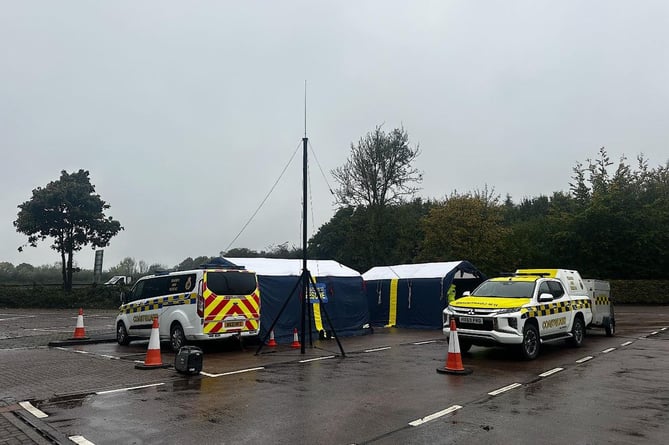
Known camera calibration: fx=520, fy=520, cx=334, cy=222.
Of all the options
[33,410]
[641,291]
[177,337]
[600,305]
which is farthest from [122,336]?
[641,291]

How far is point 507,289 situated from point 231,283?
669cm

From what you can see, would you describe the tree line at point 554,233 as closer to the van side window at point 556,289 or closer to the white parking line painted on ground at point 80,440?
the van side window at point 556,289

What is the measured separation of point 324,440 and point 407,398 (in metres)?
2.31

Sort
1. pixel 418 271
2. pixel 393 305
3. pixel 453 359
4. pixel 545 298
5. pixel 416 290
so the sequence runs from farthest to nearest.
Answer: pixel 393 305 → pixel 418 271 → pixel 416 290 → pixel 545 298 → pixel 453 359

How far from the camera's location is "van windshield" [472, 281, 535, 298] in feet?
39.8

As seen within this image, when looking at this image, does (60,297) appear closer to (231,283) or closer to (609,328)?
(231,283)

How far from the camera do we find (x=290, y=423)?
6.01 metres

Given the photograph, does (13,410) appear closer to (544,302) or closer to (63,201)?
(544,302)

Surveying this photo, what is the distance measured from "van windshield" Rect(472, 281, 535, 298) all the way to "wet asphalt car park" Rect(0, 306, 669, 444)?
54.7 inches

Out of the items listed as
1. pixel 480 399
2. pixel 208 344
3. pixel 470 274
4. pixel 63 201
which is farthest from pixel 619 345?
pixel 63 201

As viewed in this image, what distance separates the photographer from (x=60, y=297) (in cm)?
3406

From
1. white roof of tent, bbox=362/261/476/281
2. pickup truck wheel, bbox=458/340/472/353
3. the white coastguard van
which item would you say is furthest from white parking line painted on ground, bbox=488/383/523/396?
white roof of tent, bbox=362/261/476/281

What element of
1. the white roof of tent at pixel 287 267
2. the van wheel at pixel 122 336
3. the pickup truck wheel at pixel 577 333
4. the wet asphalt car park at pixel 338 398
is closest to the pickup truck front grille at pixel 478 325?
the wet asphalt car park at pixel 338 398

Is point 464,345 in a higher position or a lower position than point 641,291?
lower
